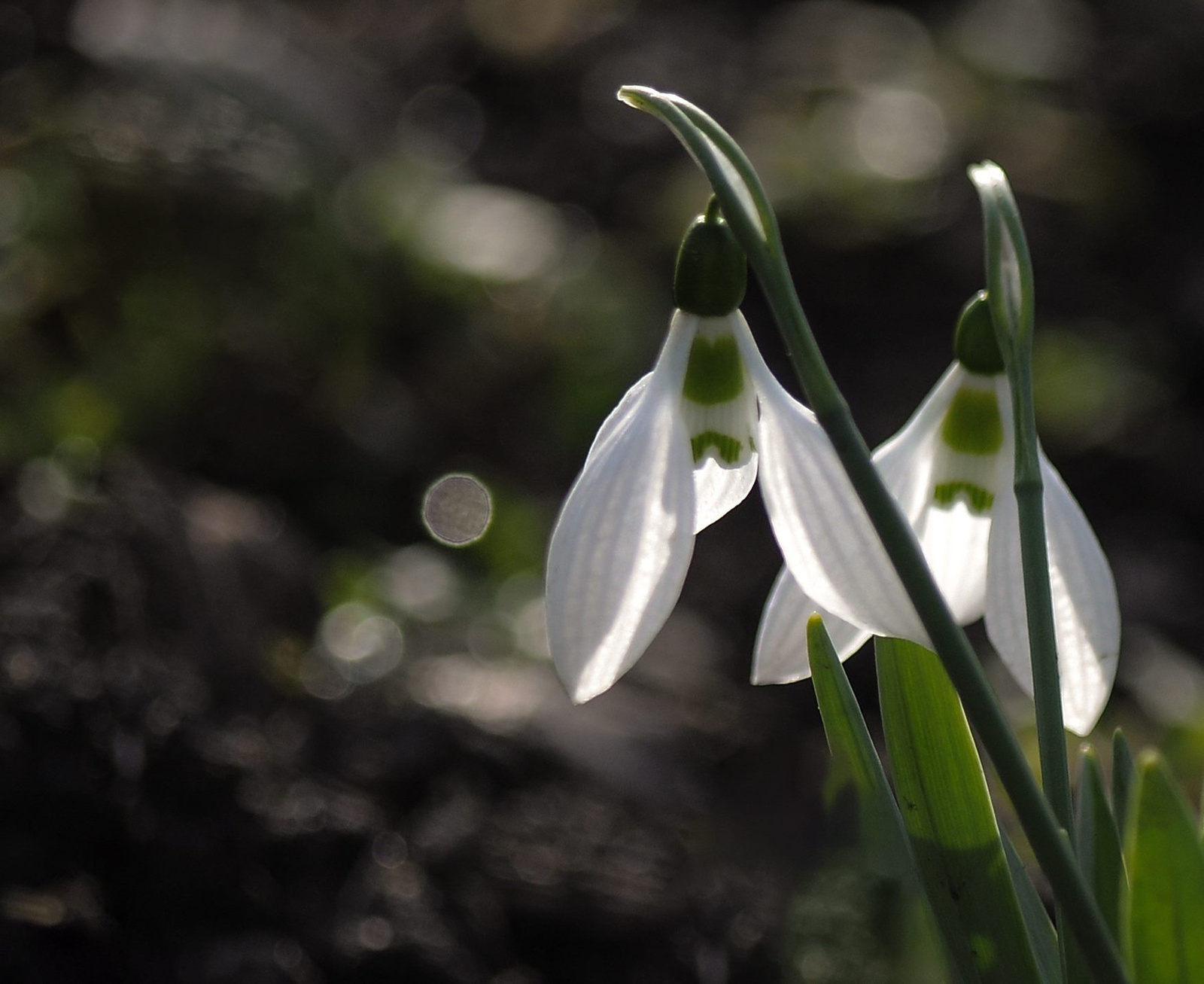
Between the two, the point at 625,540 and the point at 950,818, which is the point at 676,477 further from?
the point at 950,818

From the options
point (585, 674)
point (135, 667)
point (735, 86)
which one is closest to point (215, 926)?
point (135, 667)

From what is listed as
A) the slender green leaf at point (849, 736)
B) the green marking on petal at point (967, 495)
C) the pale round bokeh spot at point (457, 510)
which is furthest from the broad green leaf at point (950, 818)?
the pale round bokeh spot at point (457, 510)

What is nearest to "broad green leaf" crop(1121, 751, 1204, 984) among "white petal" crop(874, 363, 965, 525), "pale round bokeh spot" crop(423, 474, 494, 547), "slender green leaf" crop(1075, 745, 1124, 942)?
"slender green leaf" crop(1075, 745, 1124, 942)

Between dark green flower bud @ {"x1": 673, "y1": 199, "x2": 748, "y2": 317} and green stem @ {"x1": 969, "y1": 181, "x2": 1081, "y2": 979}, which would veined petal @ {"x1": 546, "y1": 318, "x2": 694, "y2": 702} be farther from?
green stem @ {"x1": 969, "y1": 181, "x2": 1081, "y2": 979}

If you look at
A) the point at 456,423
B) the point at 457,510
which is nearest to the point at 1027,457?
the point at 457,510

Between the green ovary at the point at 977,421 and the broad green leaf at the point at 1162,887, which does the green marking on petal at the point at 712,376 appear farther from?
the broad green leaf at the point at 1162,887

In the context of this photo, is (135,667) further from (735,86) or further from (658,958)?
(735,86)
